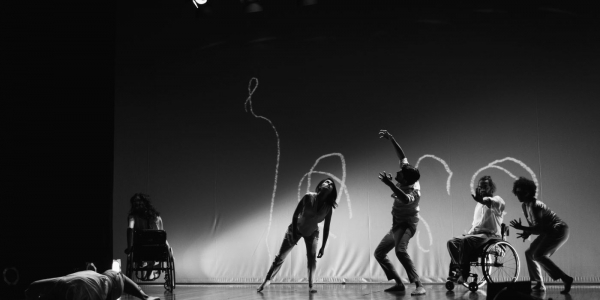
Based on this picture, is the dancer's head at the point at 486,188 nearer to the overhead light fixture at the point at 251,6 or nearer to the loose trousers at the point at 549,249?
the loose trousers at the point at 549,249

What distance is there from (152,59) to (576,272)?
5.62 metres

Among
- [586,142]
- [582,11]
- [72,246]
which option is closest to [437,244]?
[586,142]

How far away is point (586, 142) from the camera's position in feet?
21.3

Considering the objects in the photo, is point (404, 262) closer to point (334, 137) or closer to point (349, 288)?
point (349, 288)

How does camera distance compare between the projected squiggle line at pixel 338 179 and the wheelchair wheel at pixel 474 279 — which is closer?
the wheelchair wheel at pixel 474 279

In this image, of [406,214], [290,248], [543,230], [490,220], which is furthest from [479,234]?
[290,248]

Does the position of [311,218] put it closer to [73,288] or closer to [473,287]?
[473,287]

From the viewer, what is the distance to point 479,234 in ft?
17.6

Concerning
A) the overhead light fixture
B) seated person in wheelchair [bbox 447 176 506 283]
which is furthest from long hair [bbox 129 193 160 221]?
seated person in wheelchair [bbox 447 176 506 283]

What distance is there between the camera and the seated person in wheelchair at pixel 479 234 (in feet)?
17.2

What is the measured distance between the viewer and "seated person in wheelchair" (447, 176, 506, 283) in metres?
5.23

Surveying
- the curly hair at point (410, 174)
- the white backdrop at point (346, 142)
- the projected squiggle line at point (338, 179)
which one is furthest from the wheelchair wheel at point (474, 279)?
the projected squiggle line at point (338, 179)

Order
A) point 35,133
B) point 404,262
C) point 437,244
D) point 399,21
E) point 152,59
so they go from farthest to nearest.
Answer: point 152,59
point 399,21
point 437,244
point 404,262
point 35,133

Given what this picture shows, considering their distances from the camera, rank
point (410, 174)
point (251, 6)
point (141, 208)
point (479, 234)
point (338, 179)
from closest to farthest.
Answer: point (410, 174) → point (479, 234) → point (141, 208) → point (338, 179) → point (251, 6)
